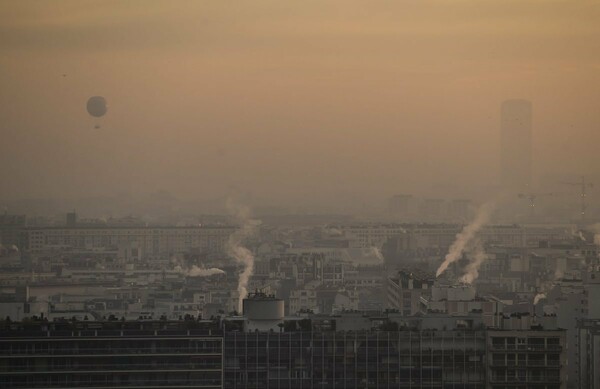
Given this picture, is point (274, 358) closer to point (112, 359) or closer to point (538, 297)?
point (112, 359)

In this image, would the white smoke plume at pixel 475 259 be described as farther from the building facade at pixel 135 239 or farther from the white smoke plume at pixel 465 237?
the building facade at pixel 135 239

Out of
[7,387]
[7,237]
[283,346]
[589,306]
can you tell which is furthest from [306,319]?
[7,237]

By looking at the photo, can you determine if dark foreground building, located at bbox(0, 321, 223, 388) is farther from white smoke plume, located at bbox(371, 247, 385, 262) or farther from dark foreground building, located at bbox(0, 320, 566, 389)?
white smoke plume, located at bbox(371, 247, 385, 262)

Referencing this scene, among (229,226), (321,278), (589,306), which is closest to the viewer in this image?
(589,306)

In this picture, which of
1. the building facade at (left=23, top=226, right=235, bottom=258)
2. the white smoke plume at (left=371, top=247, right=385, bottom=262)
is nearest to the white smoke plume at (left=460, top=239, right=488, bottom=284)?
the white smoke plume at (left=371, top=247, right=385, bottom=262)

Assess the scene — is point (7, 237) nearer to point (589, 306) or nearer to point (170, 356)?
point (589, 306)

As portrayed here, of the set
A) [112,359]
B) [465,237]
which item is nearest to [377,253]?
[465,237]

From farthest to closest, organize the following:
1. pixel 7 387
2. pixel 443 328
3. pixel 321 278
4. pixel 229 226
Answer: pixel 321 278, pixel 229 226, pixel 443 328, pixel 7 387
